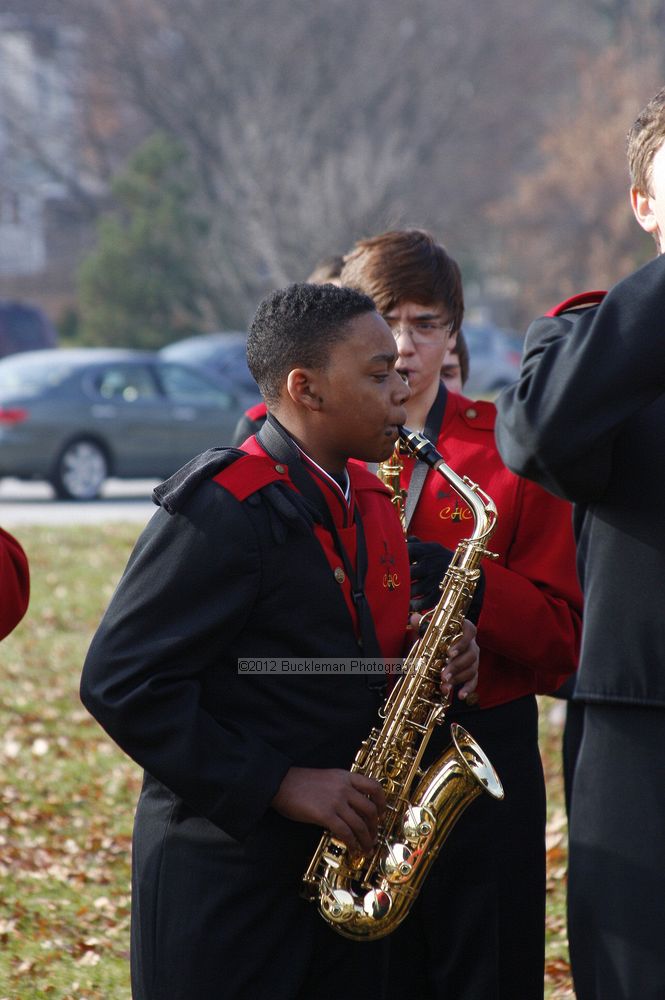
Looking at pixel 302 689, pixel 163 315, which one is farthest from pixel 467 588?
pixel 163 315

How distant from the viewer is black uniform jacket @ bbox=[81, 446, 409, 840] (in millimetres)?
2590

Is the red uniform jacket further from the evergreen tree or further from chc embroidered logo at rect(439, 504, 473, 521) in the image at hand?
the evergreen tree

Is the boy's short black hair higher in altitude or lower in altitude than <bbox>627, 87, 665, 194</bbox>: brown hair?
lower

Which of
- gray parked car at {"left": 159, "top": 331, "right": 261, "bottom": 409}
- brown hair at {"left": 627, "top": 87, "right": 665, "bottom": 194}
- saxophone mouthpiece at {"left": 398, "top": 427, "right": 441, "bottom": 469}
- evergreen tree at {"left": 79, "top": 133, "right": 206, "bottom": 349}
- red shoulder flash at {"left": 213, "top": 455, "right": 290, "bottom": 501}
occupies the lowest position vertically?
red shoulder flash at {"left": 213, "top": 455, "right": 290, "bottom": 501}

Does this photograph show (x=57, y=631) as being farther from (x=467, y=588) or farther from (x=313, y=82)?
(x=313, y=82)

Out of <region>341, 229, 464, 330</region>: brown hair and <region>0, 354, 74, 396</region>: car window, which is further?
<region>0, 354, 74, 396</region>: car window

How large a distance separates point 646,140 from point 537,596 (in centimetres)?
118

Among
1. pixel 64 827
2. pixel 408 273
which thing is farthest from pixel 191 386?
pixel 408 273

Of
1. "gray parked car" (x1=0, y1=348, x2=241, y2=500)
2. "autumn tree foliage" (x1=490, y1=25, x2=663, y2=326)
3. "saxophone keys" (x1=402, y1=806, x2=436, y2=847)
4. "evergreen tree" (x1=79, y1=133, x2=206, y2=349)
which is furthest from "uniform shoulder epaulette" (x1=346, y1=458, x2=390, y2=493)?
"autumn tree foliage" (x1=490, y1=25, x2=663, y2=326)

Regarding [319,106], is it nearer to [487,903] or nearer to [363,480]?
[363,480]

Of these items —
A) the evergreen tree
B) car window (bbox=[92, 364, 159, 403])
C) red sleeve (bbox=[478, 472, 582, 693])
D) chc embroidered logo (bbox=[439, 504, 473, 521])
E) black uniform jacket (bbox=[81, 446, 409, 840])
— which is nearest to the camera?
black uniform jacket (bbox=[81, 446, 409, 840])

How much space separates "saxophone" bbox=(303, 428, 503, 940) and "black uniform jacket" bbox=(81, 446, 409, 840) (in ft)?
0.41

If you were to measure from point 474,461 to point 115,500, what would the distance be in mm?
13332

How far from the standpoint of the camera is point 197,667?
2.63 meters
